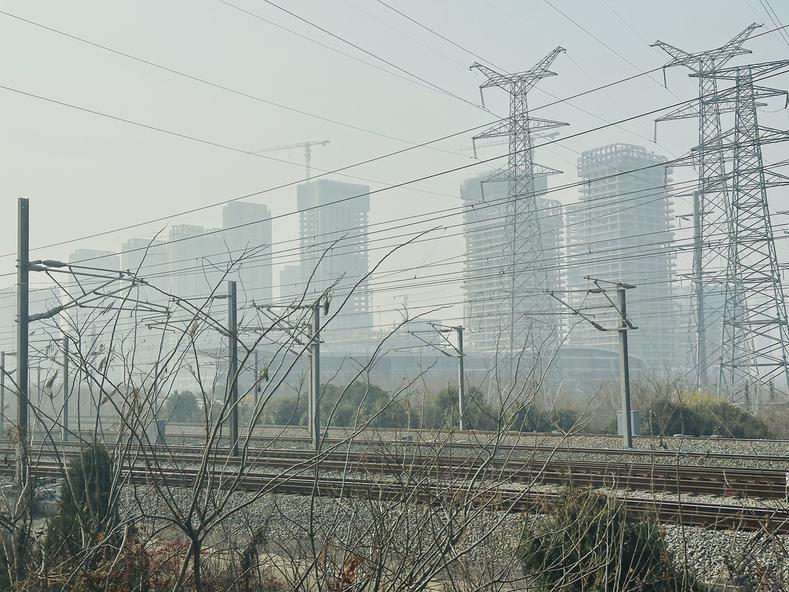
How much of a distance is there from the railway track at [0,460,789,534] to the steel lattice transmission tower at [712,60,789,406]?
1798cm

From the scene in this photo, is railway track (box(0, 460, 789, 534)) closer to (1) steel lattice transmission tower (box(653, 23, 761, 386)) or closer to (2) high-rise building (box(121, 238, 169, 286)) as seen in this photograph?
(2) high-rise building (box(121, 238, 169, 286))

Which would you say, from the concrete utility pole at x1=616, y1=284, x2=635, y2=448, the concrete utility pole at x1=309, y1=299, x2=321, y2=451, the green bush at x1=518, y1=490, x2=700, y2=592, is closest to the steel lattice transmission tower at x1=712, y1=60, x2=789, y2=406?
the concrete utility pole at x1=616, y1=284, x2=635, y2=448

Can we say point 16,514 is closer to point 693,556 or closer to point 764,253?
point 693,556

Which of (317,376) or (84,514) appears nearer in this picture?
(84,514)

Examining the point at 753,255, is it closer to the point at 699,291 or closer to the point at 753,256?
the point at 753,256

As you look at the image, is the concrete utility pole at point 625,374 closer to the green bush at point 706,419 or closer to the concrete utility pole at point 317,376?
the green bush at point 706,419

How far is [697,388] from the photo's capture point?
2939 centimetres

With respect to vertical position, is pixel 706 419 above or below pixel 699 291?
below

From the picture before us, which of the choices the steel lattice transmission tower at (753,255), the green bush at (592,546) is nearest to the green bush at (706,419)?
the steel lattice transmission tower at (753,255)

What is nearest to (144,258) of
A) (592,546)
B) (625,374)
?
(592,546)

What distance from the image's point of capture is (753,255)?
27234mm

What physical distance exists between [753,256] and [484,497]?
25.2 m

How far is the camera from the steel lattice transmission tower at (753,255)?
26.8m

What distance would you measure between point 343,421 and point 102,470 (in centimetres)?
2640
